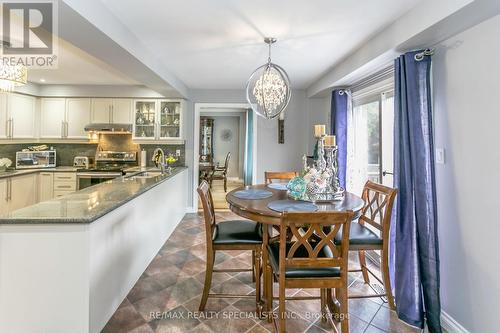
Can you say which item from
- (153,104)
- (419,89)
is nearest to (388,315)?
(419,89)

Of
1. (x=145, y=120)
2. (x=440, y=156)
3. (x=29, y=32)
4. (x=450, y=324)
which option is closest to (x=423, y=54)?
(x=440, y=156)

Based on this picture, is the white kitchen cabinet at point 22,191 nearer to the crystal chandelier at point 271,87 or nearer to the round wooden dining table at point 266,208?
the round wooden dining table at point 266,208

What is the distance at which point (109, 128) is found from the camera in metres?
4.72

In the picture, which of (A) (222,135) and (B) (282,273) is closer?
(B) (282,273)

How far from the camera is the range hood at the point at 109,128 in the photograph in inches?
185

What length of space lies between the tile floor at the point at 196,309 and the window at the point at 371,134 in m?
1.40

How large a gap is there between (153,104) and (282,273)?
423cm

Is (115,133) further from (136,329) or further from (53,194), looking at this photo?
(136,329)

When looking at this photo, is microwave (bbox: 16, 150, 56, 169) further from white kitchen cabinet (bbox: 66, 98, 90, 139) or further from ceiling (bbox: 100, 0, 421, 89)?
ceiling (bbox: 100, 0, 421, 89)

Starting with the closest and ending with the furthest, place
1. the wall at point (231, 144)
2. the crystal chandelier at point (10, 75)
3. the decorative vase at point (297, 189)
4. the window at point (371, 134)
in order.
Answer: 1. the decorative vase at point (297, 189)
2. the crystal chandelier at point (10, 75)
3. the window at point (371, 134)
4. the wall at point (231, 144)

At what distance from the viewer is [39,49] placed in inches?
112

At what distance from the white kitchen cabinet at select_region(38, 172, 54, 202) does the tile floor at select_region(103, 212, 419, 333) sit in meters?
2.91

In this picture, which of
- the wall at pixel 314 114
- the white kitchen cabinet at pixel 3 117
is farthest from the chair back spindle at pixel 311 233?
the white kitchen cabinet at pixel 3 117

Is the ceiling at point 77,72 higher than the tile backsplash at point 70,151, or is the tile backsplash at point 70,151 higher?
the ceiling at point 77,72
